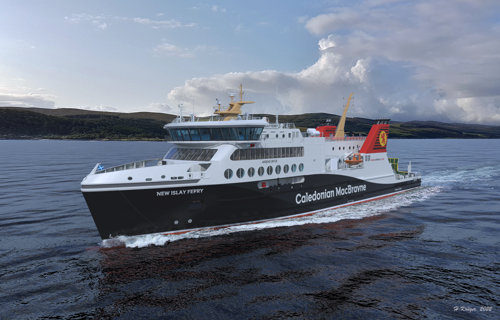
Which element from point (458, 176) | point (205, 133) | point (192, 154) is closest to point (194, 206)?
point (192, 154)

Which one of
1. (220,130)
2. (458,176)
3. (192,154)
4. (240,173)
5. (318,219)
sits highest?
(220,130)

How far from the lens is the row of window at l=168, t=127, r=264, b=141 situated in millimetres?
19641

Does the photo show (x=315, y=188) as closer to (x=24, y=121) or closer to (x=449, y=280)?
(x=449, y=280)

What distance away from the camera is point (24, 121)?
17900 cm

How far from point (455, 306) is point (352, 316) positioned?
4.55 meters

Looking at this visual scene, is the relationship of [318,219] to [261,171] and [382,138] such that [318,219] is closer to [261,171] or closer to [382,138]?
[261,171]

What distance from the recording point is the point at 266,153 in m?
21.1

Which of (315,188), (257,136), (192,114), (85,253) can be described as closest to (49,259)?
(85,253)

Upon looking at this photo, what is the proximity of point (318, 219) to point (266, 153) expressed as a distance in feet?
23.2

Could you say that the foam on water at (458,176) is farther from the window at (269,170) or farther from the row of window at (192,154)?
the row of window at (192,154)

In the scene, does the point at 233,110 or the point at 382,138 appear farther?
the point at 382,138

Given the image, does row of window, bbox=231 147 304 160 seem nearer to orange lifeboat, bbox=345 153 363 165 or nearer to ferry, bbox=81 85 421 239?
ferry, bbox=81 85 421 239

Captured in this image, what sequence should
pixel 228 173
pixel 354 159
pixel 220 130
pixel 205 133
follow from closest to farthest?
1. pixel 228 173
2. pixel 220 130
3. pixel 205 133
4. pixel 354 159

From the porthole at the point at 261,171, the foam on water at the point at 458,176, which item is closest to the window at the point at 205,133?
the porthole at the point at 261,171
